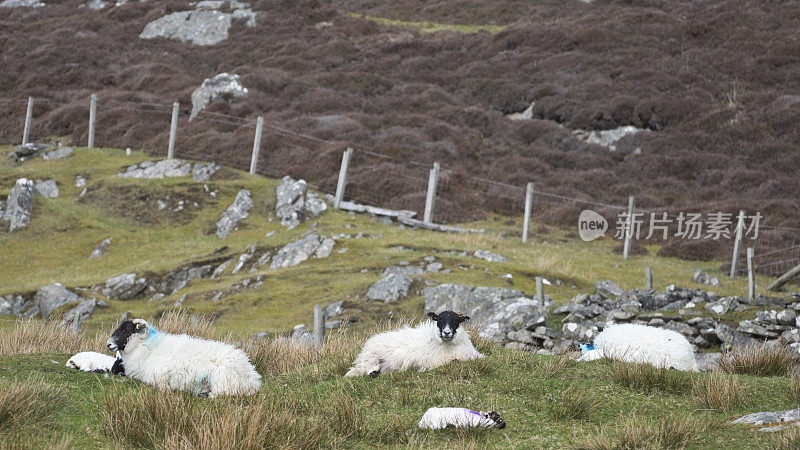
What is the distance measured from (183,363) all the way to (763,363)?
6.91 meters

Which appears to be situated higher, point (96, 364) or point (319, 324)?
point (96, 364)

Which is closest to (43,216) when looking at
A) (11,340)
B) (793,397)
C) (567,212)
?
(11,340)

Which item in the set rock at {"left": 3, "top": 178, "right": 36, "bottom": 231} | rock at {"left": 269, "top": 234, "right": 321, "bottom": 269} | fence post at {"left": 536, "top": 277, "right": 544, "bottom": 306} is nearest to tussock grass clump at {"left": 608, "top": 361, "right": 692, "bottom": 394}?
fence post at {"left": 536, "top": 277, "right": 544, "bottom": 306}

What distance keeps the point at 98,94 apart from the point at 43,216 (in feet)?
57.9

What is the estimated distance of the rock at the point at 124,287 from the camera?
19.8m

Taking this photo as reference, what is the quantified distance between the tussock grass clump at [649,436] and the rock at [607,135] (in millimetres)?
34109

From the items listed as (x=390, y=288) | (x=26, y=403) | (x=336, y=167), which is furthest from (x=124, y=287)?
(x=26, y=403)

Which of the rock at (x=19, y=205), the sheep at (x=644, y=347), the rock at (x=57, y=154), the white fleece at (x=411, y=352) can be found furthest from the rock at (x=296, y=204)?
the white fleece at (x=411, y=352)

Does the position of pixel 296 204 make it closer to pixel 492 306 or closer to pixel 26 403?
pixel 492 306

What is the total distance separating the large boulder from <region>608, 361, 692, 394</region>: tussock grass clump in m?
5.37

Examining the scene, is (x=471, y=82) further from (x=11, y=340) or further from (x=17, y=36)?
(x=11, y=340)

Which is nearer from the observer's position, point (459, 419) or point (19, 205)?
point (459, 419)

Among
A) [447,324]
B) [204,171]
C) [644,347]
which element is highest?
[204,171]

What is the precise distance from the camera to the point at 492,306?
1510cm
